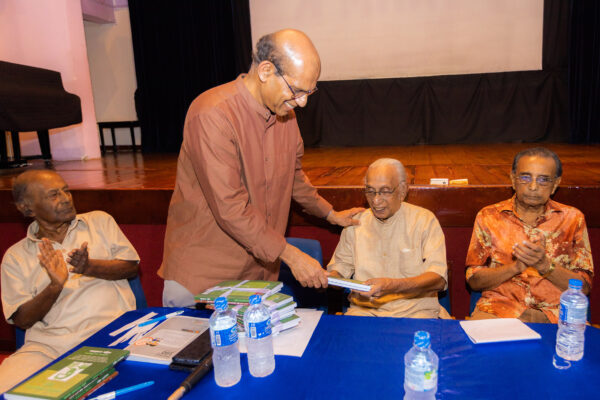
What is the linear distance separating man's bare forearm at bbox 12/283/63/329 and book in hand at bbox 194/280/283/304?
878 mm

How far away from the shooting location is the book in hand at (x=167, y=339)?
1.37 meters

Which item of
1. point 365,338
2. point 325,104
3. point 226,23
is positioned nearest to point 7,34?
point 226,23

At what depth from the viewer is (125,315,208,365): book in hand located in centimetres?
137

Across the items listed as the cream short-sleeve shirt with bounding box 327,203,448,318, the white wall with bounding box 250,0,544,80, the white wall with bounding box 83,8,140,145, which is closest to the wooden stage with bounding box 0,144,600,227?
the cream short-sleeve shirt with bounding box 327,203,448,318

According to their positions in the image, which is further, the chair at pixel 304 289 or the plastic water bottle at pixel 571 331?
the chair at pixel 304 289

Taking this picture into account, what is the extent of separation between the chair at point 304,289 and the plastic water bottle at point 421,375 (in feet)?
3.78

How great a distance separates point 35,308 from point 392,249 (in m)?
1.76

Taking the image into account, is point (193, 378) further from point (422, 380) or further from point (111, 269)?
point (111, 269)

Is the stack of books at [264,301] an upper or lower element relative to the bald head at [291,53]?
lower

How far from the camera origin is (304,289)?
2404 mm

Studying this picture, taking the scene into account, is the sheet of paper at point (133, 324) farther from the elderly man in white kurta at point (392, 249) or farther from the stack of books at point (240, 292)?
the elderly man in white kurta at point (392, 249)

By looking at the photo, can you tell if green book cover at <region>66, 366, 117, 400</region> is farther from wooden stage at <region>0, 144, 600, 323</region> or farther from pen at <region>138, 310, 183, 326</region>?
wooden stage at <region>0, 144, 600, 323</region>

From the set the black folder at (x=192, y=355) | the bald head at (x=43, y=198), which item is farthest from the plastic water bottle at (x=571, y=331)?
the bald head at (x=43, y=198)

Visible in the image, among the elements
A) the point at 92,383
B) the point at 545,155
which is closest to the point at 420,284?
the point at 545,155
